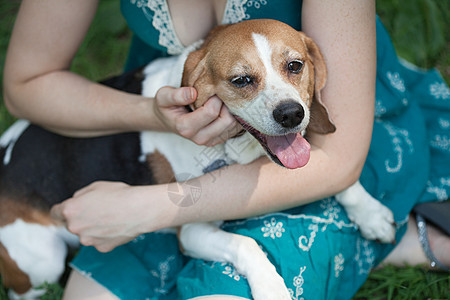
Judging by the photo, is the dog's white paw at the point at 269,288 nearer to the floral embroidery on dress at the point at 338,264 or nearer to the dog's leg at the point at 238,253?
the dog's leg at the point at 238,253

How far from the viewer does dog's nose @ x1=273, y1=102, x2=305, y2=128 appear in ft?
7.59

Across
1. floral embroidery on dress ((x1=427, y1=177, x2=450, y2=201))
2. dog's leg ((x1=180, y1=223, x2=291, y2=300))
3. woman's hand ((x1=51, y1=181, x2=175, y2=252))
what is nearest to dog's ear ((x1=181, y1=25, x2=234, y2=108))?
woman's hand ((x1=51, y1=181, x2=175, y2=252))

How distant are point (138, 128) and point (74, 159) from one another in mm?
529

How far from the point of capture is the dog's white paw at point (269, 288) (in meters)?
2.33

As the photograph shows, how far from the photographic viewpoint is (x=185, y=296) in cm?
249

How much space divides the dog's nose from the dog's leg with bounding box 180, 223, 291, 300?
2.17ft

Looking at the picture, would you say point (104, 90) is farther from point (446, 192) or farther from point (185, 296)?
point (446, 192)

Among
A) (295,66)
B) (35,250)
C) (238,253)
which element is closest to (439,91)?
(295,66)

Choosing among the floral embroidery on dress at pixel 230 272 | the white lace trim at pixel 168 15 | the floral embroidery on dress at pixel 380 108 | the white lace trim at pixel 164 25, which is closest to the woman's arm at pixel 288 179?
the floral embroidery on dress at pixel 230 272

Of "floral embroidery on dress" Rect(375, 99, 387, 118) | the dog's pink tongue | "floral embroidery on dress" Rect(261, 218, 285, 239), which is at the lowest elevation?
"floral embroidery on dress" Rect(261, 218, 285, 239)

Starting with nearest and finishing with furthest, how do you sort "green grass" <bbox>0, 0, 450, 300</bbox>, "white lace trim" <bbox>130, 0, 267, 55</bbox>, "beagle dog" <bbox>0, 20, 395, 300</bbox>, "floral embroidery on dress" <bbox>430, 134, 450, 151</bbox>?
"beagle dog" <bbox>0, 20, 395, 300</bbox>, "white lace trim" <bbox>130, 0, 267, 55</bbox>, "floral embroidery on dress" <bbox>430, 134, 450, 151</bbox>, "green grass" <bbox>0, 0, 450, 300</bbox>

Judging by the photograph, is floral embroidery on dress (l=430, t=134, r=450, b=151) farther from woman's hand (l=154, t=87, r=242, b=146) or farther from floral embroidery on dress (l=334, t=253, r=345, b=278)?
woman's hand (l=154, t=87, r=242, b=146)

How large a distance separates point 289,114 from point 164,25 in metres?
0.99

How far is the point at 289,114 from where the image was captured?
2311 mm
